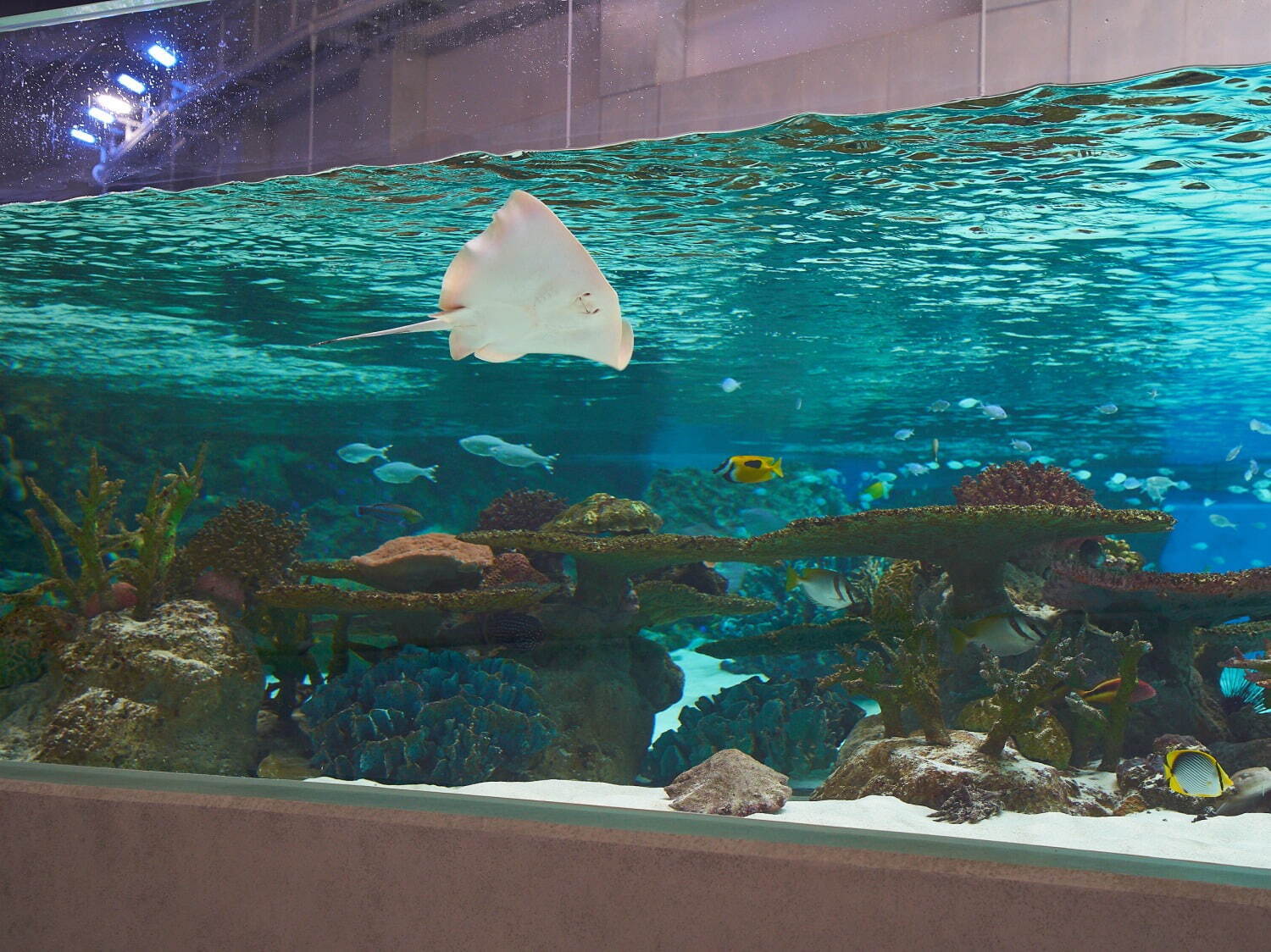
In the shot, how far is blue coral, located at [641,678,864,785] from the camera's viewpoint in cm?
601

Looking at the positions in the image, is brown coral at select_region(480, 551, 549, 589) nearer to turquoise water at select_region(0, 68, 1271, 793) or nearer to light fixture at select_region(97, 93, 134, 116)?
turquoise water at select_region(0, 68, 1271, 793)

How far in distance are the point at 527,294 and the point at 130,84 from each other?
4.26 m

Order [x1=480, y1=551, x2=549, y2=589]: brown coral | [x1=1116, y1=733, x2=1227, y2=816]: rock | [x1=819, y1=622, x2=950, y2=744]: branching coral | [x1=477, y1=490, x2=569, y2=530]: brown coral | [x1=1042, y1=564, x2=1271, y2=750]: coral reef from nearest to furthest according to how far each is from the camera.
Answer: [x1=1116, y1=733, x2=1227, y2=816]: rock
[x1=819, y1=622, x2=950, y2=744]: branching coral
[x1=1042, y1=564, x2=1271, y2=750]: coral reef
[x1=480, y1=551, x2=549, y2=589]: brown coral
[x1=477, y1=490, x2=569, y2=530]: brown coral

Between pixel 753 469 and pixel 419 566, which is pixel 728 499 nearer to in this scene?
pixel 753 469

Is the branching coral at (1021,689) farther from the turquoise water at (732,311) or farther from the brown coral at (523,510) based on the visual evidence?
the brown coral at (523,510)

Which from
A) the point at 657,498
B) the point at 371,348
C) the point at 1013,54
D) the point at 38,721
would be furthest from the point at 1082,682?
the point at 371,348

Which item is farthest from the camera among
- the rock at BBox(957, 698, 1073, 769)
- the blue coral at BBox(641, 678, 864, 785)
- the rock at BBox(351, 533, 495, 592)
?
the rock at BBox(351, 533, 495, 592)

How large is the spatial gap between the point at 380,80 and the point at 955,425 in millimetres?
18447

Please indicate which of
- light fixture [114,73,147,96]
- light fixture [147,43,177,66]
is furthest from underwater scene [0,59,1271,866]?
light fixture [114,73,147,96]


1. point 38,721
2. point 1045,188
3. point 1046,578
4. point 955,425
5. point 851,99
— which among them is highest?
point 1045,188

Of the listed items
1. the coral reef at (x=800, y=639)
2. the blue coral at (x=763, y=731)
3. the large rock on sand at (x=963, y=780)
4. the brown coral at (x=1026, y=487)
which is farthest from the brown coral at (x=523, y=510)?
the large rock on sand at (x=963, y=780)

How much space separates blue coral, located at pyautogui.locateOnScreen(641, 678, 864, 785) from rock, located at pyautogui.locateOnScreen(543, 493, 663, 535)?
1.74 m

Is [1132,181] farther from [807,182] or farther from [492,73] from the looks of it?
[492,73]

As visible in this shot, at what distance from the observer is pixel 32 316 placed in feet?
46.8
